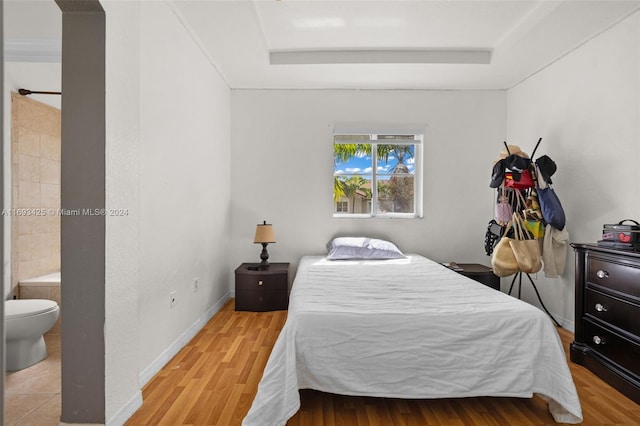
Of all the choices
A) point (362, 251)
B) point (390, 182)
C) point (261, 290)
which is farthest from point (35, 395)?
point (390, 182)

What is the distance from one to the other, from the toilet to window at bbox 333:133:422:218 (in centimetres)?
294

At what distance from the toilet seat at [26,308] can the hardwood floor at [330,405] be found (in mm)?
866

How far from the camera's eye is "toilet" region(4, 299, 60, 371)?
7.22 ft

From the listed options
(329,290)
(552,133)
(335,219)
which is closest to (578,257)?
(552,133)

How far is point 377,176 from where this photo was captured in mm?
4383

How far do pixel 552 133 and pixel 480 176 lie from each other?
95 cm

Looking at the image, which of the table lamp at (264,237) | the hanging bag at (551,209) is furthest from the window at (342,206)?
the hanging bag at (551,209)

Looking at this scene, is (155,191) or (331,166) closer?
(155,191)

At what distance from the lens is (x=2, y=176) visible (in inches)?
33.1

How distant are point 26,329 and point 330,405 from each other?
6.50 feet

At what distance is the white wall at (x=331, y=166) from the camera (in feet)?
13.8

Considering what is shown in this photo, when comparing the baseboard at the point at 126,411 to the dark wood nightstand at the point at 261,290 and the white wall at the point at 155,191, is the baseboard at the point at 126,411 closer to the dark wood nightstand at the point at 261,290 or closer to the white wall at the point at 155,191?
the white wall at the point at 155,191

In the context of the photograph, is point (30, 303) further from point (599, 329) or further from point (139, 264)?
point (599, 329)

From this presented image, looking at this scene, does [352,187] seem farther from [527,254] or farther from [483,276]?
[527,254]
